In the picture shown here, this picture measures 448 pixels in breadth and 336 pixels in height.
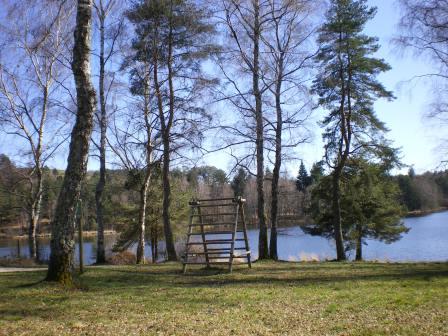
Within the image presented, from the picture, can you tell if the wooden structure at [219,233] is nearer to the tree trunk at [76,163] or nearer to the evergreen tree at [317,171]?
the tree trunk at [76,163]

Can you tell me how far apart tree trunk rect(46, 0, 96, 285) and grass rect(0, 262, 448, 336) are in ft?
1.42

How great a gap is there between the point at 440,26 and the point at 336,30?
7.61m

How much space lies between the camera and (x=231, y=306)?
21.6 ft

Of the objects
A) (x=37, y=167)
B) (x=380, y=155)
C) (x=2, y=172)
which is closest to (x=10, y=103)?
(x=37, y=167)

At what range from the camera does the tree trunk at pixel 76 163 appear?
24.8 ft

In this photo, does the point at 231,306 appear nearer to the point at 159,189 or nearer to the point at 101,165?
the point at 101,165

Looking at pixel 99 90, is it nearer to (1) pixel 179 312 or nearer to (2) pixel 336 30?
(2) pixel 336 30

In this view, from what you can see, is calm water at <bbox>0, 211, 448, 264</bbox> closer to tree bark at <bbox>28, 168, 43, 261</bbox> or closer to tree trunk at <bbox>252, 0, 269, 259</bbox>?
tree bark at <bbox>28, 168, 43, 261</bbox>

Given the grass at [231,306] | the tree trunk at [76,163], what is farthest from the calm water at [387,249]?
the tree trunk at [76,163]

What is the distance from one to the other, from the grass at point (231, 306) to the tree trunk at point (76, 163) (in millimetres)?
432

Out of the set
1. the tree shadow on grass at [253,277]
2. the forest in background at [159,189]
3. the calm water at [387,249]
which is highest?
the forest in background at [159,189]

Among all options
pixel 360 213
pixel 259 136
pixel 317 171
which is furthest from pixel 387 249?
pixel 259 136

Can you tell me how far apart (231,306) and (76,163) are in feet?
11.8

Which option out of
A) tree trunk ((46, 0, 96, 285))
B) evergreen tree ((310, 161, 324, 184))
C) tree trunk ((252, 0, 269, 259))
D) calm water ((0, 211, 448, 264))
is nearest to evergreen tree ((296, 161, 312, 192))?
evergreen tree ((310, 161, 324, 184))
